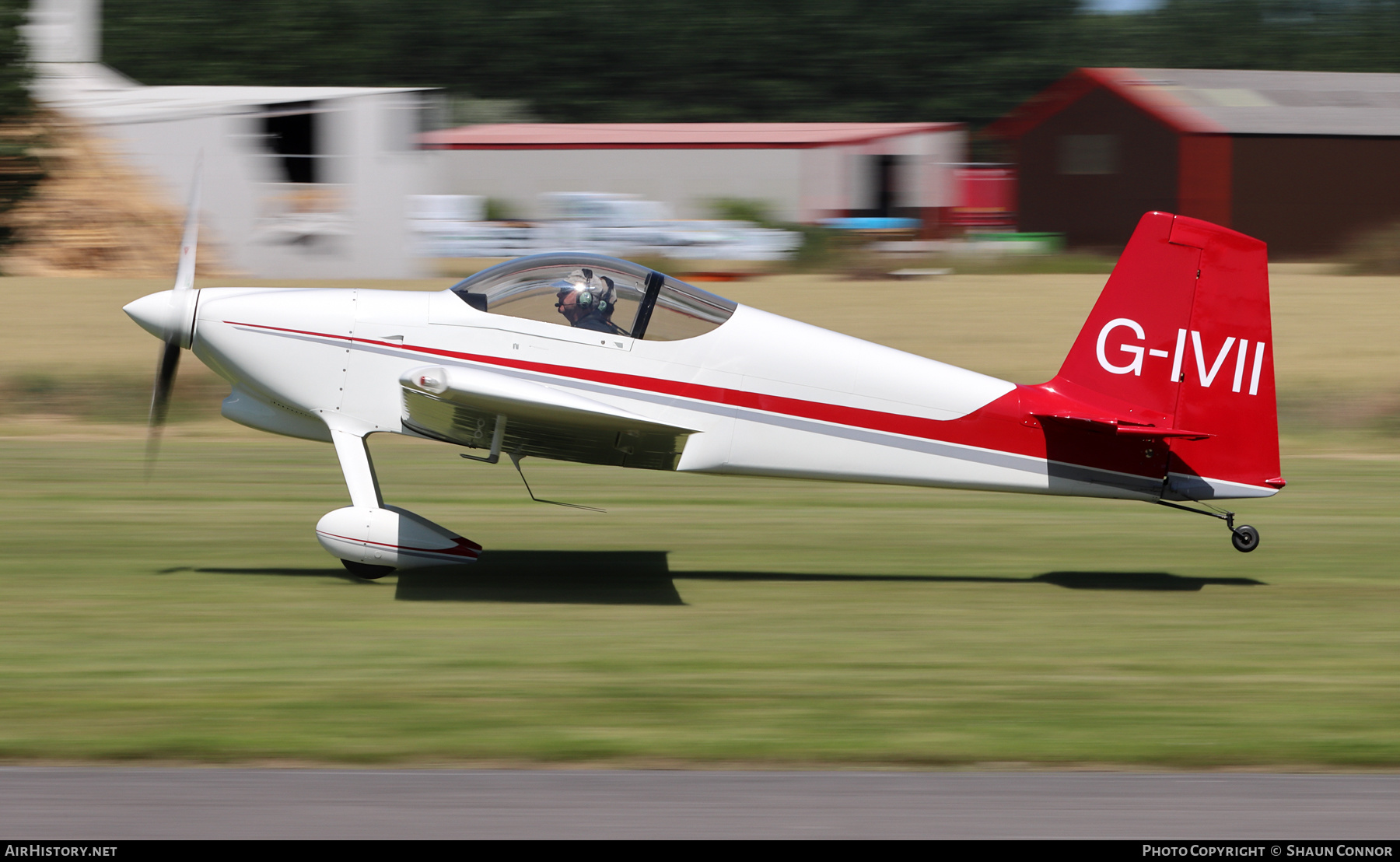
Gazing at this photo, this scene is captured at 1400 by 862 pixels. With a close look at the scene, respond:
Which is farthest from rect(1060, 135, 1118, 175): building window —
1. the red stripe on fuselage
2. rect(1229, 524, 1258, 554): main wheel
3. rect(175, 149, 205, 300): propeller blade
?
rect(175, 149, 205, 300): propeller blade

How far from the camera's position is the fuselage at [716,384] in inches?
321

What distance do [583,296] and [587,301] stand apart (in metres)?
0.04

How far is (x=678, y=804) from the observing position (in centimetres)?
504

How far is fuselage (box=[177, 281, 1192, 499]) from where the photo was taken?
8.16 meters

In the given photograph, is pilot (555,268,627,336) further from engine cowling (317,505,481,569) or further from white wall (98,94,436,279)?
white wall (98,94,436,279)

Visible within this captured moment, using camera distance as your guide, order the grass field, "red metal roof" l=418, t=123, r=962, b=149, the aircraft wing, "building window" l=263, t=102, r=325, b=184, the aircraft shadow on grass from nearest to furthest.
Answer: the grass field, the aircraft wing, the aircraft shadow on grass, "building window" l=263, t=102, r=325, b=184, "red metal roof" l=418, t=123, r=962, b=149

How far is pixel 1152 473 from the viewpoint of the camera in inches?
331

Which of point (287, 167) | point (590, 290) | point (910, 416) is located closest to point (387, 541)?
point (590, 290)

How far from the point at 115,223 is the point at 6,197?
210 cm

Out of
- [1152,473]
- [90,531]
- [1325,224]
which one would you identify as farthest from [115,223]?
[1325,224]

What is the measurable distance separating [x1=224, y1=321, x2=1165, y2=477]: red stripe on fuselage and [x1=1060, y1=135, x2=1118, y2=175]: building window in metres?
29.0

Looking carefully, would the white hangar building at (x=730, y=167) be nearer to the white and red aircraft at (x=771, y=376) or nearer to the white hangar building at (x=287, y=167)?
the white hangar building at (x=287, y=167)

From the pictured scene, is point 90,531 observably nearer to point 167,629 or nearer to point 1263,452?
point 167,629

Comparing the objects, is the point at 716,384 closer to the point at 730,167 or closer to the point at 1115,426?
the point at 1115,426
